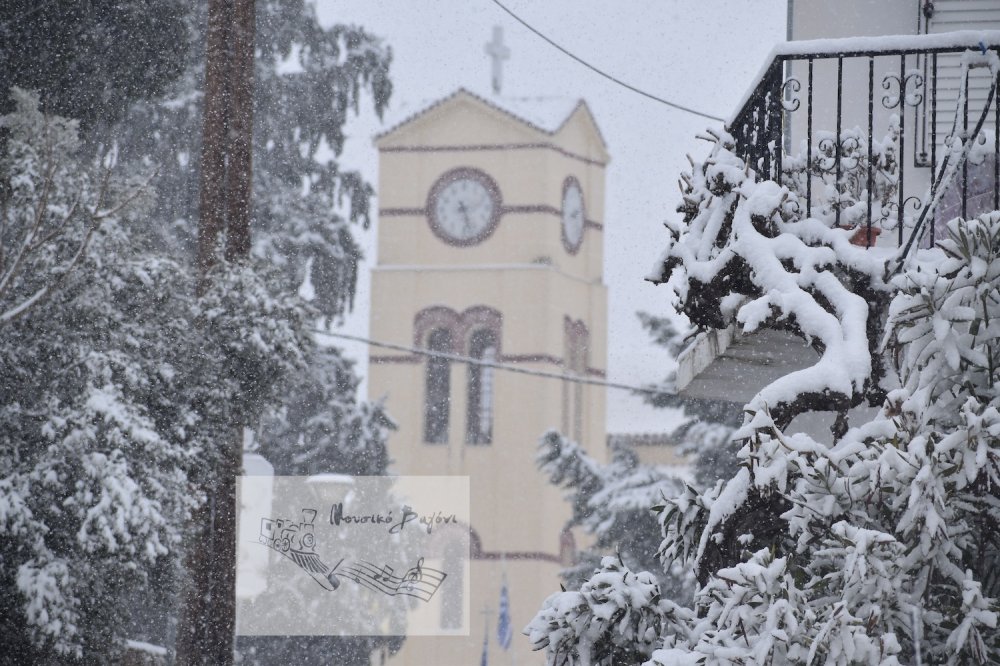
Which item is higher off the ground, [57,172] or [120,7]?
[120,7]

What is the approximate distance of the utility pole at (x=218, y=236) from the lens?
9133mm

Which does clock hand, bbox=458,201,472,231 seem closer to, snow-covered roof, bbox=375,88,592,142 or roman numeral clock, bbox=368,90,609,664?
roman numeral clock, bbox=368,90,609,664

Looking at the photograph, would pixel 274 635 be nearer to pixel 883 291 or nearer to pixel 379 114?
pixel 379 114

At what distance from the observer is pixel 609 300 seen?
43.3 m

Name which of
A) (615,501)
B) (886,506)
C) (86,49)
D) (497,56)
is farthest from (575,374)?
(886,506)

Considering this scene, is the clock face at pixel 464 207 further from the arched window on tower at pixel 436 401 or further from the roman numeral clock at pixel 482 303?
the arched window on tower at pixel 436 401

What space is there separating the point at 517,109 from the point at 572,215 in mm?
3533

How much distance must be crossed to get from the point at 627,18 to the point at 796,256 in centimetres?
4222

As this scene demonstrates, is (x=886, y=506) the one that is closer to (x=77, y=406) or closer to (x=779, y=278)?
(x=779, y=278)

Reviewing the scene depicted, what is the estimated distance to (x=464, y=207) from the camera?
41.3 meters

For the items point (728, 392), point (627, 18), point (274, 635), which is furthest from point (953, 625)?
point (627, 18)

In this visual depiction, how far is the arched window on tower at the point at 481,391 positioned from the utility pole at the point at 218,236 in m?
29.7
